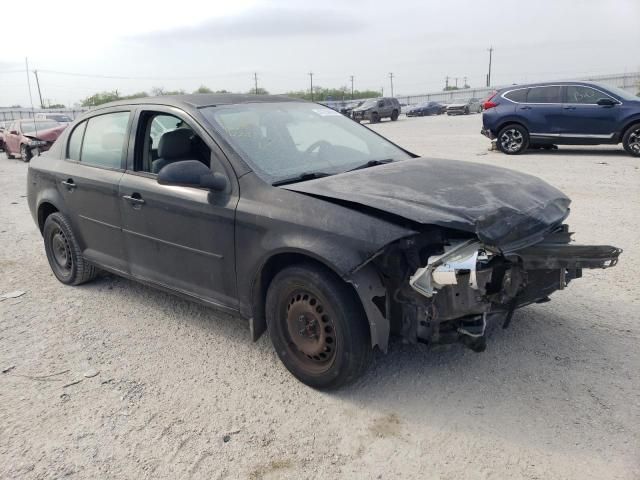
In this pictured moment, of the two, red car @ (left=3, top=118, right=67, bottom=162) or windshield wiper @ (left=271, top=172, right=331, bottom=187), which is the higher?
windshield wiper @ (left=271, top=172, right=331, bottom=187)

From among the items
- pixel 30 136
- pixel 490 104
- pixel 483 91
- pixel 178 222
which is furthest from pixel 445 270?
pixel 483 91

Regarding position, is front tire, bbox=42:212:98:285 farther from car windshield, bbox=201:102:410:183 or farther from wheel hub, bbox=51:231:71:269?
car windshield, bbox=201:102:410:183

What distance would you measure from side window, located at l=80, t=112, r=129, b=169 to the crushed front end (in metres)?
2.49

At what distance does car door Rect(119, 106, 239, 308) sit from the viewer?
3.43 m

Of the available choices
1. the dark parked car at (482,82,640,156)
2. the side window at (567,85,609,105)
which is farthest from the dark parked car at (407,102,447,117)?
the side window at (567,85,609,105)

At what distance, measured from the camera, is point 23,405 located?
3184mm

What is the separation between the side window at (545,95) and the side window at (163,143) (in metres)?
10.8

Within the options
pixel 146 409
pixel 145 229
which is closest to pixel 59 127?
pixel 145 229

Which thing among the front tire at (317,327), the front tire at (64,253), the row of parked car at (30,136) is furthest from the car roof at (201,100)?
the row of parked car at (30,136)

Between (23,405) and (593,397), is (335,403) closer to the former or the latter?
(593,397)

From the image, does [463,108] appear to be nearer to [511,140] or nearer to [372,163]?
[511,140]

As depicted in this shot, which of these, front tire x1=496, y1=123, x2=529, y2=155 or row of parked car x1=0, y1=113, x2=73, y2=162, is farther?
row of parked car x1=0, y1=113, x2=73, y2=162

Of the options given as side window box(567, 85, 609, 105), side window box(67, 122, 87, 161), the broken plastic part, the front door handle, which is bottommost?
the broken plastic part

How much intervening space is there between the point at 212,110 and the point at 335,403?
2.17 meters
